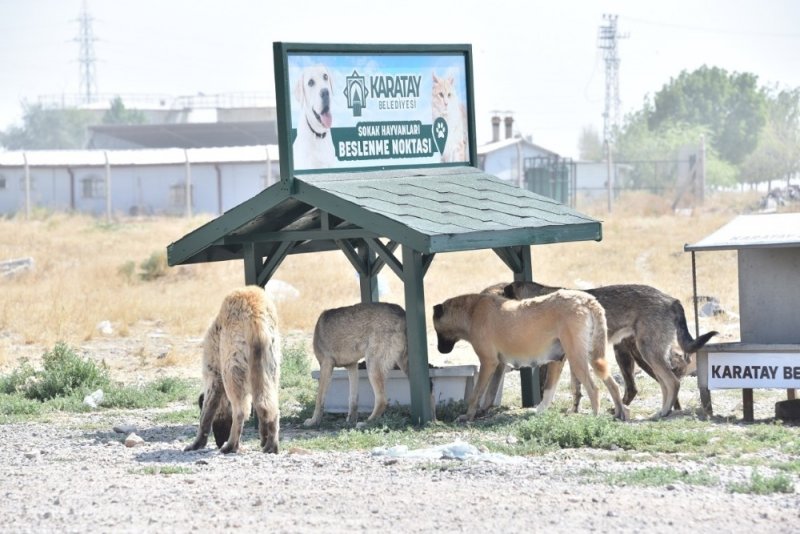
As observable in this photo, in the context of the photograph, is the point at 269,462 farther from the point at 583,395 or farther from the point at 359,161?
the point at 583,395

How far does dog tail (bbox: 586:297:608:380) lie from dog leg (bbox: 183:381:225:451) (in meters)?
3.55

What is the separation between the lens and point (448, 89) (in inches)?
619

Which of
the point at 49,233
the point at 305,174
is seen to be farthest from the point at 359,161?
the point at 49,233

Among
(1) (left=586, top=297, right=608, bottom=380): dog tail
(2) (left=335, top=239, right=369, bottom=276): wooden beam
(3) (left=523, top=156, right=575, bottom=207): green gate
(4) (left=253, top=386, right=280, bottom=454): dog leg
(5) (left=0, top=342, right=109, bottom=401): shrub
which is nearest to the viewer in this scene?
(4) (left=253, top=386, right=280, bottom=454): dog leg

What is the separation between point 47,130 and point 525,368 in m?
112

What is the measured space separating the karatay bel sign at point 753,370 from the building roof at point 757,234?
3.49 ft

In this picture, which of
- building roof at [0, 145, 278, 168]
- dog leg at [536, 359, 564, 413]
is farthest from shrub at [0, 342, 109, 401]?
building roof at [0, 145, 278, 168]

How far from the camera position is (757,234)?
46.8 feet

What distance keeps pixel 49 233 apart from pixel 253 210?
29280 millimetres

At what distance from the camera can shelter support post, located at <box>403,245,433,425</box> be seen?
538 inches

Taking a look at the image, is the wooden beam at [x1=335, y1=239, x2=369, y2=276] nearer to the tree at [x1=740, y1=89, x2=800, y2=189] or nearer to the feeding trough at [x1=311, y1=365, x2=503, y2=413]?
the feeding trough at [x1=311, y1=365, x2=503, y2=413]

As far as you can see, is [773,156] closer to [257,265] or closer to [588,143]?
[588,143]

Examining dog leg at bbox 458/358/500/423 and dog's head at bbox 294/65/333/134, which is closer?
dog leg at bbox 458/358/500/423

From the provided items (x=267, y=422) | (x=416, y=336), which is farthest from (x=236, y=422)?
(x=416, y=336)
